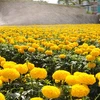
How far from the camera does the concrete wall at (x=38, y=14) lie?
26000mm

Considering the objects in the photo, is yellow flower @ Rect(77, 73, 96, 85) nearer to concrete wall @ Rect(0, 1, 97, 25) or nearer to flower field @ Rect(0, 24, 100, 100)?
flower field @ Rect(0, 24, 100, 100)

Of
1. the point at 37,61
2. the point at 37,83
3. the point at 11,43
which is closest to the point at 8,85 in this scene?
the point at 37,83

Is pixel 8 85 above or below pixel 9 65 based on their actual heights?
below

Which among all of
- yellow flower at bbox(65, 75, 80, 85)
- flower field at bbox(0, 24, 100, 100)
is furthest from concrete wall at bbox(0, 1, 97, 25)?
yellow flower at bbox(65, 75, 80, 85)

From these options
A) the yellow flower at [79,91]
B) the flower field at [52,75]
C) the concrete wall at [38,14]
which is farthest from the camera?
the concrete wall at [38,14]

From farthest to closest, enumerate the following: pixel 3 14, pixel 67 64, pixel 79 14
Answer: pixel 79 14
pixel 3 14
pixel 67 64

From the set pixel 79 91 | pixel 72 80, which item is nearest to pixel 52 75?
pixel 72 80

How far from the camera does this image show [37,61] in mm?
3920

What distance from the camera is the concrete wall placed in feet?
85.3

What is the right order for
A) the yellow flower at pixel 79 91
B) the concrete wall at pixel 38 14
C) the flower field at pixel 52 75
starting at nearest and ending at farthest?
the yellow flower at pixel 79 91 < the flower field at pixel 52 75 < the concrete wall at pixel 38 14

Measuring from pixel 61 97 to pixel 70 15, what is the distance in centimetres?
2772

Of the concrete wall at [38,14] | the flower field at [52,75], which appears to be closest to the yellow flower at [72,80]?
the flower field at [52,75]

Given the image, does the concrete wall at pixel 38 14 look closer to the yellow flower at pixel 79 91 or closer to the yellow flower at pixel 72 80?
the yellow flower at pixel 72 80

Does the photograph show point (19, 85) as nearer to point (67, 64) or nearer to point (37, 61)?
point (67, 64)
